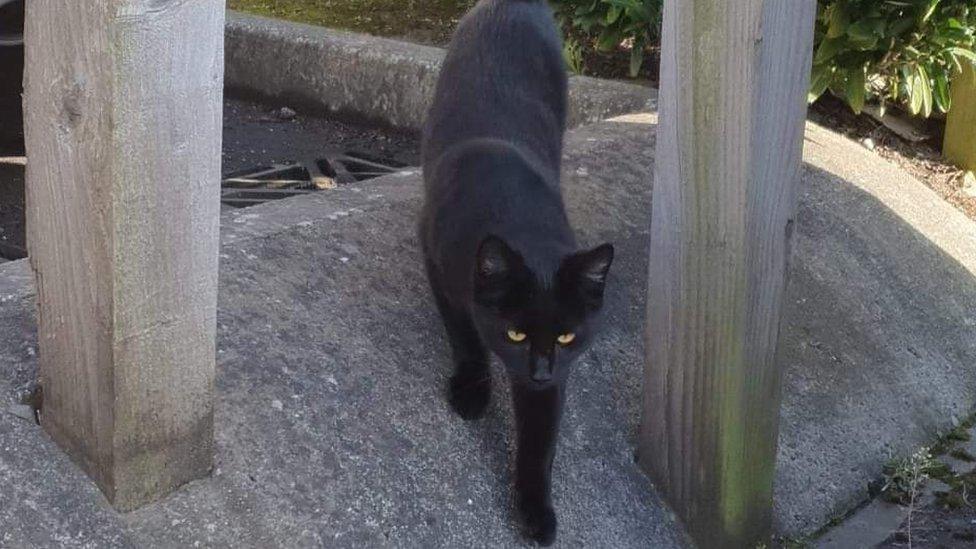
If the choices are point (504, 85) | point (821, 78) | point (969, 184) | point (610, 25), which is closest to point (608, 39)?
point (610, 25)

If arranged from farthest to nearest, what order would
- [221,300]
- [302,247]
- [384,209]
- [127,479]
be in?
[384,209] → [302,247] → [221,300] → [127,479]

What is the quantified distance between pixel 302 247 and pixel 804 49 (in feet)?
4.19

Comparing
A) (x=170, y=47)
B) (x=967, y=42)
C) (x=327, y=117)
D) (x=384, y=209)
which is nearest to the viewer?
(x=170, y=47)

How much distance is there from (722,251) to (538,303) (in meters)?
0.46

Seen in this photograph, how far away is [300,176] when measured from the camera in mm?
4609

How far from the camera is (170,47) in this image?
1.82 meters

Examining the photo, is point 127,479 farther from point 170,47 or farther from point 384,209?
point 384,209

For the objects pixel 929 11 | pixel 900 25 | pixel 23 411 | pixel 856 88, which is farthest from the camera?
pixel 856 88

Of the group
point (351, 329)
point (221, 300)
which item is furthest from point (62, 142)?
point (351, 329)

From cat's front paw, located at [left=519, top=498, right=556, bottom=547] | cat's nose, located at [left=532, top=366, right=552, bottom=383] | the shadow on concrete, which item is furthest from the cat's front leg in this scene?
the shadow on concrete

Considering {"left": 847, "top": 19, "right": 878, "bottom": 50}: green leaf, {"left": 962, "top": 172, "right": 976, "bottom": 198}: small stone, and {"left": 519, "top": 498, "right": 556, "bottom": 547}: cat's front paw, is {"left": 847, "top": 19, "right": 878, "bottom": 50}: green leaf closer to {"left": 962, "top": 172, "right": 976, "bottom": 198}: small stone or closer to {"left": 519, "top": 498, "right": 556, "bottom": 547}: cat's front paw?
{"left": 962, "top": 172, "right": 976, "bottom": 198}: small stone

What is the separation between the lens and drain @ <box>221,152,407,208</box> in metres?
4.21

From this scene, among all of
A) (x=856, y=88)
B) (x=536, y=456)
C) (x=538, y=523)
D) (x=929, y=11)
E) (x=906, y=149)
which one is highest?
(x=929, y=11)

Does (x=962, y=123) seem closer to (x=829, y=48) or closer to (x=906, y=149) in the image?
A: (x=906, y=149)
